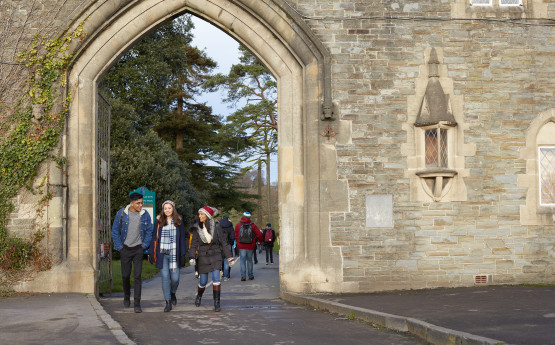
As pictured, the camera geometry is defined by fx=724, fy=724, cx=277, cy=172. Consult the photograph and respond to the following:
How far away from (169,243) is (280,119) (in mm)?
3555

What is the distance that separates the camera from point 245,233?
60.4ft

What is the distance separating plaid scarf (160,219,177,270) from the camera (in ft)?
35.1

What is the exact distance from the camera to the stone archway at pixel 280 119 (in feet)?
41.4

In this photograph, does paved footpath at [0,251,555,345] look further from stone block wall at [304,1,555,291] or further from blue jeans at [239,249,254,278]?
blue jeans at [239,249,254,278]

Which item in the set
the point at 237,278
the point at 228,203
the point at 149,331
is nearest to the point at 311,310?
the point at 149,331

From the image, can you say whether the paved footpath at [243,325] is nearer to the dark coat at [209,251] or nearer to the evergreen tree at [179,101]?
the dark coat at [209,251]

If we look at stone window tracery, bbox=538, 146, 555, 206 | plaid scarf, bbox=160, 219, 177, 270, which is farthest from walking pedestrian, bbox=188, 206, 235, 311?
stone window tracery, bbox=538, 146, 555, 206

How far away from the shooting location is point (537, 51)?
13.3 metres

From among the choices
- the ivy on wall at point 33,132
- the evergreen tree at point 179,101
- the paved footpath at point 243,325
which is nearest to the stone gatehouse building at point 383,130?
the ivy on wall at point 33,132

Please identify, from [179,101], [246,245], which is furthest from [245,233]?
[179,101]

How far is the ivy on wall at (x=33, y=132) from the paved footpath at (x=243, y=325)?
173cm

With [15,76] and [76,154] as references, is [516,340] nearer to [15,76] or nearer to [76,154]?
[76,154]

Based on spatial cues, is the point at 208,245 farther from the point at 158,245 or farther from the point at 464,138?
the point at 464,138

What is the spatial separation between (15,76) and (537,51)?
30.6 feet
